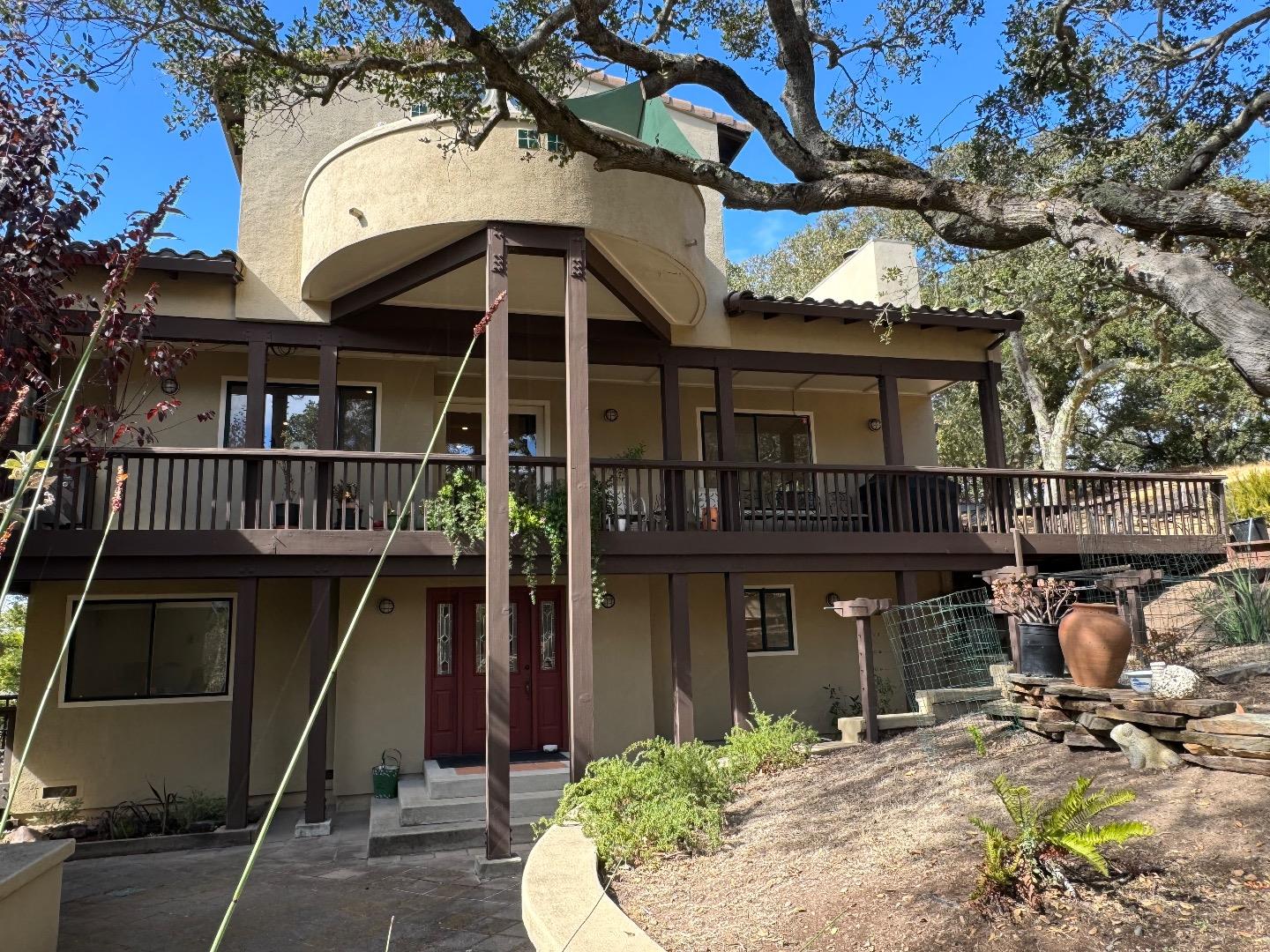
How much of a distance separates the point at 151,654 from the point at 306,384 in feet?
13.1

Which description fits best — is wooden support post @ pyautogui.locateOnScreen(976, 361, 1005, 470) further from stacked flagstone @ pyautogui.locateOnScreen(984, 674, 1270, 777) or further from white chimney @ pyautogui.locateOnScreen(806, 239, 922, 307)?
stacked flagstone @ pyautogui.locateOnScreen(984, 674, 1270, 777)

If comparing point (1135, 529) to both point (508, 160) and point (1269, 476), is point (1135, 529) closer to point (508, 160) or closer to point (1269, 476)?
point (1269, 476)

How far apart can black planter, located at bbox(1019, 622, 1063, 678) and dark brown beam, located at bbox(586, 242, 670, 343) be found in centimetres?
588

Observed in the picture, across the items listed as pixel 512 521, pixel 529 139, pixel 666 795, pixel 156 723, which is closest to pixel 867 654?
pixel 666 795

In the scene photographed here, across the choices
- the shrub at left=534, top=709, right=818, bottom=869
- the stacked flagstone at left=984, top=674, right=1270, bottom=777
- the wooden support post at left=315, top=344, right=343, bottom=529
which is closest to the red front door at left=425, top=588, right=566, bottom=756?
the wooden support post at left=315, top=344, right=343, bottom=529

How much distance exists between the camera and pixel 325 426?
1083 centimetres

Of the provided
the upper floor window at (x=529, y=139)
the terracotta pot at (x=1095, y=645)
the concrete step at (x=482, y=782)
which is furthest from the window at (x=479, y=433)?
the terracotta pot at (x=1095, y=645)

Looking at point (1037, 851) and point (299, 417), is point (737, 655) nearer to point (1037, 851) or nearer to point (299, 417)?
point (299, 417)

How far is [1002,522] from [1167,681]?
7.48m

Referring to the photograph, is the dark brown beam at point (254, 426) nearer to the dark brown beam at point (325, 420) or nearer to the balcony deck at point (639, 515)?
the balcony deck at point (639, 515)

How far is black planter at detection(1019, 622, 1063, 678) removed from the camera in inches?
285

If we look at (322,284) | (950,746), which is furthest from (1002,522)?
(322,284)

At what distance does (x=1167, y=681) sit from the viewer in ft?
17.8

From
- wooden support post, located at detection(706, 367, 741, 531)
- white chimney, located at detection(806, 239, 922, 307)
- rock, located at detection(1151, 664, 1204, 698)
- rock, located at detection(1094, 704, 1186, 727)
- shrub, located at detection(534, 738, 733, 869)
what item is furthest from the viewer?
white chimney, located at detection(806, 239, 922, 307)
